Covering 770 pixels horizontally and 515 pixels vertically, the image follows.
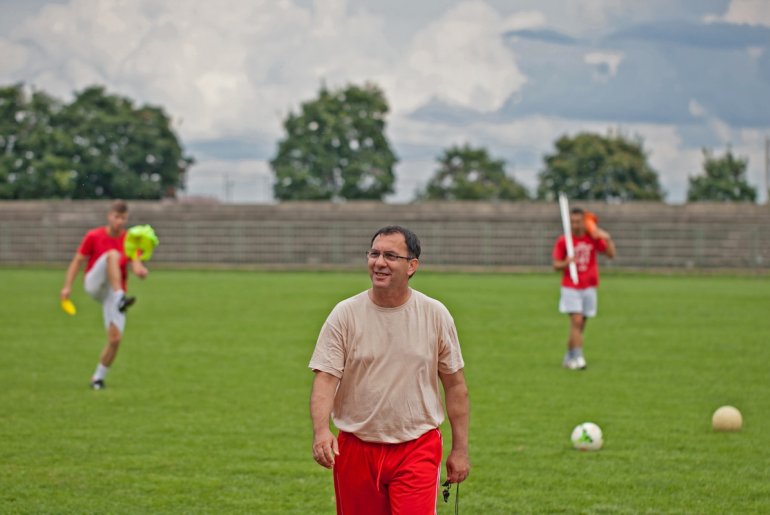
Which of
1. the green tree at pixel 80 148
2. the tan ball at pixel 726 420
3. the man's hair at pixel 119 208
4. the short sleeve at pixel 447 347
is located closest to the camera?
the short sleeve at pixel 447 347

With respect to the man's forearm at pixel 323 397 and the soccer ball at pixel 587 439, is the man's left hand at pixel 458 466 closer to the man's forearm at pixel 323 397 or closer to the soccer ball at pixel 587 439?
the man's forearm at pixel 323 397

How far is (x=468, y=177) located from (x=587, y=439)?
6082 cm

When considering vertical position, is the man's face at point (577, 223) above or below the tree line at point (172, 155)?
below

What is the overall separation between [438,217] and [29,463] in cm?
4364

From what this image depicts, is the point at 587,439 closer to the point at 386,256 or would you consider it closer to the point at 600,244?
the point at 386,256

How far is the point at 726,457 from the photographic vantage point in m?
10.2

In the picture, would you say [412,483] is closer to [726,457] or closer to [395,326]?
[395,326]

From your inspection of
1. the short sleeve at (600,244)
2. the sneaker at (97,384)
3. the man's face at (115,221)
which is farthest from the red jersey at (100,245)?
the short sleeve at (600,244)

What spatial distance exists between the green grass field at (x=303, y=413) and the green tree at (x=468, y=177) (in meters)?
43.9

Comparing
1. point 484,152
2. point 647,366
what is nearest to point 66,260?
point 484,152

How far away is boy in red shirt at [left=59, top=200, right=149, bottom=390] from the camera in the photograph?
1398cm

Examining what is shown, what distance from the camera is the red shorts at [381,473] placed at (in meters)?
5.62

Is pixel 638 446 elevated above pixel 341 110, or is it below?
below

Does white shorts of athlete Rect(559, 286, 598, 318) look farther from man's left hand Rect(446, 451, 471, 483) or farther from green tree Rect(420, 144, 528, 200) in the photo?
green tree Rect(420, 144, 528, 200)
